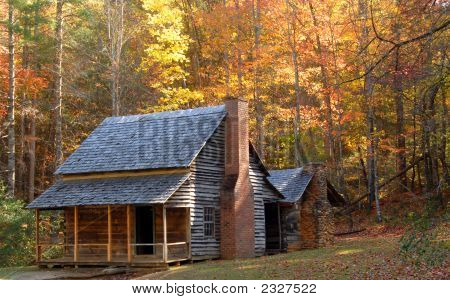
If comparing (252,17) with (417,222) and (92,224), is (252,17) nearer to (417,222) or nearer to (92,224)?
(92,224)

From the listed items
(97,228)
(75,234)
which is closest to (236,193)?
(97,228)

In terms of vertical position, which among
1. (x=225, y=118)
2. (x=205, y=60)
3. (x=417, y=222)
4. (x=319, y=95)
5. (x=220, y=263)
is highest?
(x=205, y=60)

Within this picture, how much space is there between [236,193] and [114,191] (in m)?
5.00

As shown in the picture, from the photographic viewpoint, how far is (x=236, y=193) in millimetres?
25828

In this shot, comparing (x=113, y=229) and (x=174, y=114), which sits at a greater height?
(x=174, y=114)

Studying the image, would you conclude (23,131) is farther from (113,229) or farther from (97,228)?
(113,229)

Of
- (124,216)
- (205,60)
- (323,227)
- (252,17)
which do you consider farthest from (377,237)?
(205,60)

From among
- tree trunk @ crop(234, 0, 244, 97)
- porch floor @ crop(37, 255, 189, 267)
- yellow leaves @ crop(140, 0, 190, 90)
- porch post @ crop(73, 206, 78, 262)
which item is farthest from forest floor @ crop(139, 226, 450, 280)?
yellow leaves @ crop(140, 0, 190, 90)

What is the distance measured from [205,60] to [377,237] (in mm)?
19728

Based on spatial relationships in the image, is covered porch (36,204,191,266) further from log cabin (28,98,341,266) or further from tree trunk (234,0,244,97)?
tree trunk (234,0,244,97)

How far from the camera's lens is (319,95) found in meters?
37.6

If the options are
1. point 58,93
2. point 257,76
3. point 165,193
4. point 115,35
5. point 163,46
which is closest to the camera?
point 165,193

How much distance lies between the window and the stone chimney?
6272 mm

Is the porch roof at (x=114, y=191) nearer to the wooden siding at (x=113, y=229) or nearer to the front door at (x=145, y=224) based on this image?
the wooden siding at (x=113, y=229)
